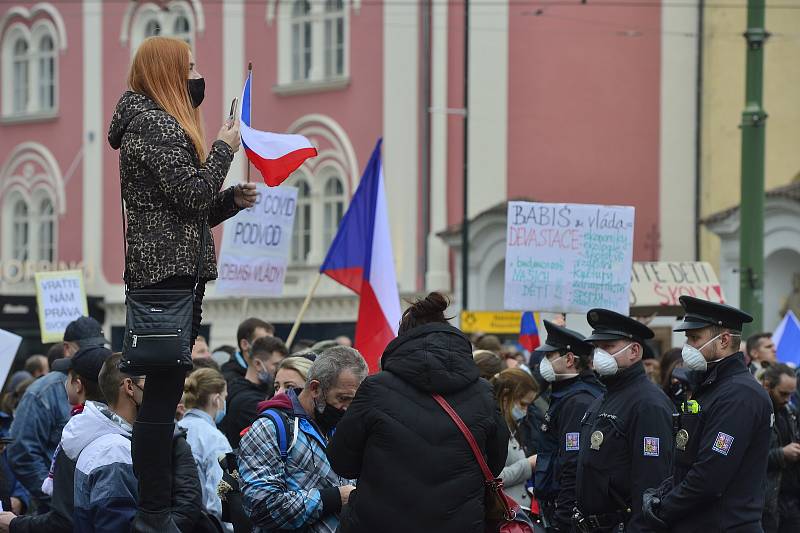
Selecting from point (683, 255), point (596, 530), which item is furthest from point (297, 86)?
point (596, 530)

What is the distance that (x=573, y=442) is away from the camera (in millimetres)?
9250

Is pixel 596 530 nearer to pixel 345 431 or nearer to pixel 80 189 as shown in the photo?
pixel 345 431

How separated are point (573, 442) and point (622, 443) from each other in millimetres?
918

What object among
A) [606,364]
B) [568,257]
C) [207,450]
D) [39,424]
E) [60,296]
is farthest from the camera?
[60,296]

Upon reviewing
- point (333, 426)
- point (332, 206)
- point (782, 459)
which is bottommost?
point (782, 459)

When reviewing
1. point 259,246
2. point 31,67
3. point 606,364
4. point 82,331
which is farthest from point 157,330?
point 31,67

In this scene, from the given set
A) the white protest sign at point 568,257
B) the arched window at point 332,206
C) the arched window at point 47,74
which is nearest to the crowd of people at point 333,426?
the white protest sign at point 568,257

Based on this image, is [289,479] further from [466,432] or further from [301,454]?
[466,432]

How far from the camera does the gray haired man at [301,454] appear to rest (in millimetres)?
6770

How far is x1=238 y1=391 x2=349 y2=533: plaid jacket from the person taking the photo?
675cm

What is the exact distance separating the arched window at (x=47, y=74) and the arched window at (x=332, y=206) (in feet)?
28.3

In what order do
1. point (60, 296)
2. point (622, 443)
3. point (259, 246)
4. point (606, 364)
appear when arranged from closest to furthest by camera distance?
point (622, 443) < point (606, 364) < point (259, 246) < point (60, 296)

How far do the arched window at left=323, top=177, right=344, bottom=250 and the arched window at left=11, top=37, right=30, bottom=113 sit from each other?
31.2 ft

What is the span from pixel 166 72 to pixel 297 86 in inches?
1086
